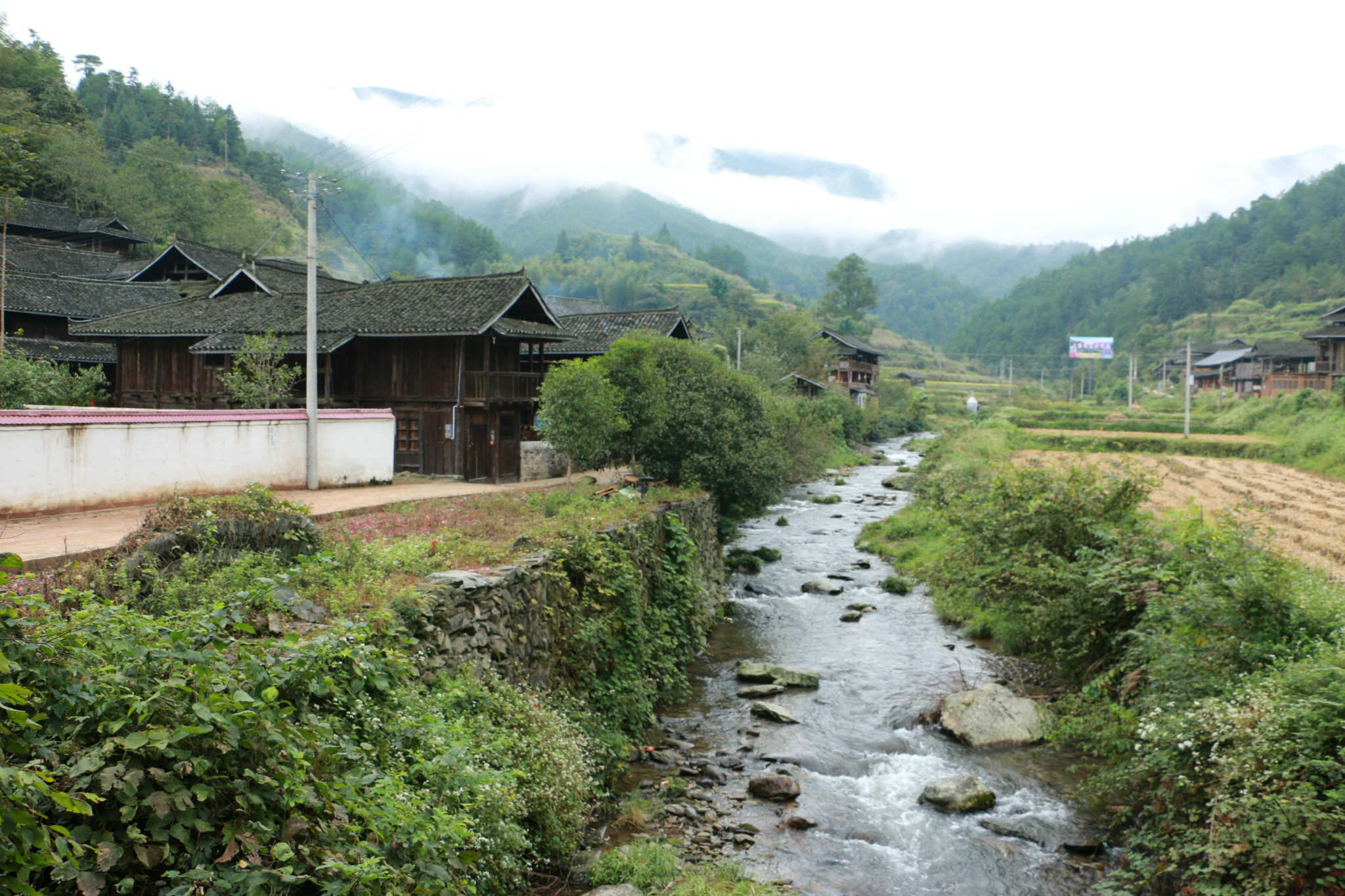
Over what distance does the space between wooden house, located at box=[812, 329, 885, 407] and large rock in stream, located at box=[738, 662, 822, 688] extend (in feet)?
173

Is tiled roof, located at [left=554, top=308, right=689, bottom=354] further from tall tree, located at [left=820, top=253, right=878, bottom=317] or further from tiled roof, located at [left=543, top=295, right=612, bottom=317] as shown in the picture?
tall tree, located at [left=820, top=253, right=878, bottom=317]

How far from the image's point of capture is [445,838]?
18.7 feet

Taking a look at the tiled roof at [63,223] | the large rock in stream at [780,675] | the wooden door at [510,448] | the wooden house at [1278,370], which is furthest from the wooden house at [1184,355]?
the tiled roof at [63,223]

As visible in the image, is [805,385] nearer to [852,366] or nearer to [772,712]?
[852,366]

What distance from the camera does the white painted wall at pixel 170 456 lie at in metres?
12.6

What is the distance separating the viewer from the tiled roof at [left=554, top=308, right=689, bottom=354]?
31.6m

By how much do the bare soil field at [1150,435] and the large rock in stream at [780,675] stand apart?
38169mm

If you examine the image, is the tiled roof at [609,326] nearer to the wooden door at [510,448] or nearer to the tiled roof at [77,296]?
the wooden door at [510,448]

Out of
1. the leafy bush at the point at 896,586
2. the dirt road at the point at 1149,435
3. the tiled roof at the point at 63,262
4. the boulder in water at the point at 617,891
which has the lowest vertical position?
the leafy bush at the point at 896,586

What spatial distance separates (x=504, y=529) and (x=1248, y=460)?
4146cm

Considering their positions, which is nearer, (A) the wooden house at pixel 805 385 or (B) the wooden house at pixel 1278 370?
(A) the wooden house at pixel 805 385

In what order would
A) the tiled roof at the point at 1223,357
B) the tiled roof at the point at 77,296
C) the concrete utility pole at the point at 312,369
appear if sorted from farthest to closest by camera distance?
the tiled roof at the point at 1223,357 < the tiled roof at the point at 77,296 < the concrete utility pole at the point at 312,369

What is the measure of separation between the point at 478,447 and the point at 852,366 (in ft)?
185

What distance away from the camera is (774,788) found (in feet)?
34.8
